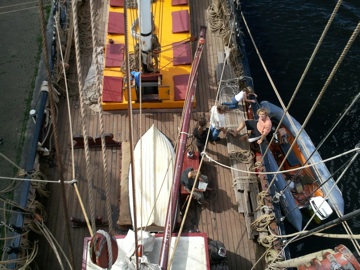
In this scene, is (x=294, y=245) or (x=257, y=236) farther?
(x=294, y=245)

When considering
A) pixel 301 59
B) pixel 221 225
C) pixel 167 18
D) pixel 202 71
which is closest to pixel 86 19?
pixel 167 18

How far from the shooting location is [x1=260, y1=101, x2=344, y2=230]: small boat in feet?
35.2

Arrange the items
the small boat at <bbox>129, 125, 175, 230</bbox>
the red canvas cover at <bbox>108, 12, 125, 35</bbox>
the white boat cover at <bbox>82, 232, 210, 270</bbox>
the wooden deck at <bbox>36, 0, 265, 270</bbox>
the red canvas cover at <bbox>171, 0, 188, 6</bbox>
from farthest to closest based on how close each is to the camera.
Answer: the red canvas cover at <bbox>171, 0, 188, 6</bbox> → the red canvas cover at <bbox>108, 12, 125, 35</bbox> → the wooden deck at <bbox>36, 0, 265, 270</bbox> → the small boat at <bbox>129, 125, 175, 230</bbox> → the white boat cover at <bbox>82, 232, 210, 270</bbox>

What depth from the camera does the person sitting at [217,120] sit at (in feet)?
28.3

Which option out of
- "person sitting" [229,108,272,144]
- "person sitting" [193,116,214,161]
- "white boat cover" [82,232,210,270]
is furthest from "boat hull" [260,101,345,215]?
"white boat cover" [82,232,210,270]

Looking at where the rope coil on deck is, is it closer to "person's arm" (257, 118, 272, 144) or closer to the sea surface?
"person's arm" (257, 118, 272, 144)

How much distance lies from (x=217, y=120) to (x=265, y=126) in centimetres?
118

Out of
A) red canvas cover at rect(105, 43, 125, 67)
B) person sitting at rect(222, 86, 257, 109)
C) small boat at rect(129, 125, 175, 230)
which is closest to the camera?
small boat at rect(129, 125, 175, 230)

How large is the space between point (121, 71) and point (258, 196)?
4862mm

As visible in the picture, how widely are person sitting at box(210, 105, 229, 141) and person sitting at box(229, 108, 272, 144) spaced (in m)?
0.46

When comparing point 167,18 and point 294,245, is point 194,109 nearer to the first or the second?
point 167,18

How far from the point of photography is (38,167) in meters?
8.45

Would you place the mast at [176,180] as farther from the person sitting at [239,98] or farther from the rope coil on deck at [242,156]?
the rope coil on deck at [242,156]

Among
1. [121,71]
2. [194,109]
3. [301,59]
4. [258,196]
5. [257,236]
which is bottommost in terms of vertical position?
[257,236]
